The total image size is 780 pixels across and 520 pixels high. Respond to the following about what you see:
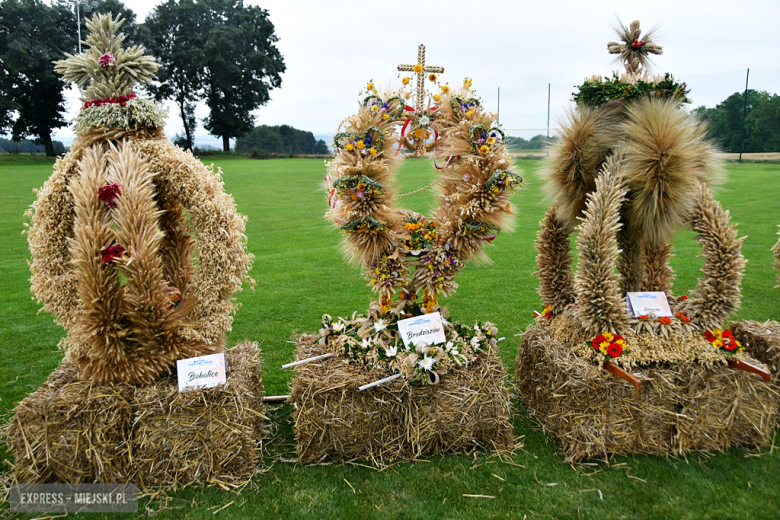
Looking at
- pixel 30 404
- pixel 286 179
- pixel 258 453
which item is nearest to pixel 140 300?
pixel 30 404

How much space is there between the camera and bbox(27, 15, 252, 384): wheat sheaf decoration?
278 cm

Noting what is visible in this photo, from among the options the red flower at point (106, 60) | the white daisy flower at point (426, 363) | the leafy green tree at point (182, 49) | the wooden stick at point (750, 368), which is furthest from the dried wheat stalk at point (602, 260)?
the leafy green tree at point (182, 49)

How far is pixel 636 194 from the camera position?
325cm

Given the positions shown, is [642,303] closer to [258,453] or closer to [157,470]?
[258,453]

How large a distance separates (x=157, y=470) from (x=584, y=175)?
327 cm

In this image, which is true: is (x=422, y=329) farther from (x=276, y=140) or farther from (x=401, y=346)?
(x=276, y=140)

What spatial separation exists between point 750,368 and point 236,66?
3806 cm

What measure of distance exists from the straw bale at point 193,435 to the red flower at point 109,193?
→ 41.8 inches

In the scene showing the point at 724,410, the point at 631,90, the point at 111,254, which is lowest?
the point at 724,410

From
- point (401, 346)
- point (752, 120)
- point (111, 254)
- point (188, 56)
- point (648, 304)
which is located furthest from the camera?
point (188, 56)

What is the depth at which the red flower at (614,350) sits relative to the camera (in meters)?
3.03

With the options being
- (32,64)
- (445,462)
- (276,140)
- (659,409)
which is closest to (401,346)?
(445,462)

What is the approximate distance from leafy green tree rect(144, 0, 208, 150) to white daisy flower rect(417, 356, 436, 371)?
35.0 meters

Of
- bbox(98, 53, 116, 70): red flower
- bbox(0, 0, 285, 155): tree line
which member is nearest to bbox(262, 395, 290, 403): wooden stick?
bbox(98, 53, 116, 70): red flower
